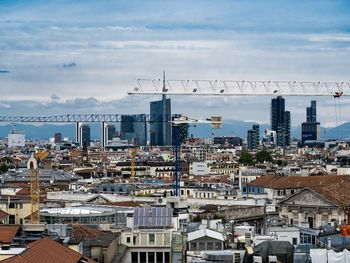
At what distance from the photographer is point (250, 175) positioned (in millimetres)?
130875

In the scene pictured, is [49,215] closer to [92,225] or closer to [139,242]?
[92,225]

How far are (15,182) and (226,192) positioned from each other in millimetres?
31961

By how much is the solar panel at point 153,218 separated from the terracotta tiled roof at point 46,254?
46.3ft

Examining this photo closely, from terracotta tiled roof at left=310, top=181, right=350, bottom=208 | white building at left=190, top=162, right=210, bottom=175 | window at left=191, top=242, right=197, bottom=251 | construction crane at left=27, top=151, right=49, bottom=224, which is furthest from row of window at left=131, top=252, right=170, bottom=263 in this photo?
white building at left=190, top=162, right=210, bottom=175

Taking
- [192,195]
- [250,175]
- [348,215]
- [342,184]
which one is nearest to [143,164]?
[250,175]

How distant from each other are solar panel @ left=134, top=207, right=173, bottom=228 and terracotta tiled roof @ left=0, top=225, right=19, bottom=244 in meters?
9.06

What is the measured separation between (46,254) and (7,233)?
29.1 feet

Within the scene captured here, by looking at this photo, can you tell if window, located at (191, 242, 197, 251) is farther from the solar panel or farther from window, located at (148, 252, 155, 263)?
the solar panel

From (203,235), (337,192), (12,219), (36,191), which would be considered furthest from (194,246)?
(337,192)

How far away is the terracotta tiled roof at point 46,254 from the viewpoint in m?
30.8

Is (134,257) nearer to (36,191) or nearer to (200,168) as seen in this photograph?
(36,191)

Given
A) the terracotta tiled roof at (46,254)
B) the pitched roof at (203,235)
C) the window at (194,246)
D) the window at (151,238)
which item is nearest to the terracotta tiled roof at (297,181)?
the window at (151,238)

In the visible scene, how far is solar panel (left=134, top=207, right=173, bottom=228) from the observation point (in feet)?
167

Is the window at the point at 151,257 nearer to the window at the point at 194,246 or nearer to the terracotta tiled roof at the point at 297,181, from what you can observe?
the window at the point at 194,246
